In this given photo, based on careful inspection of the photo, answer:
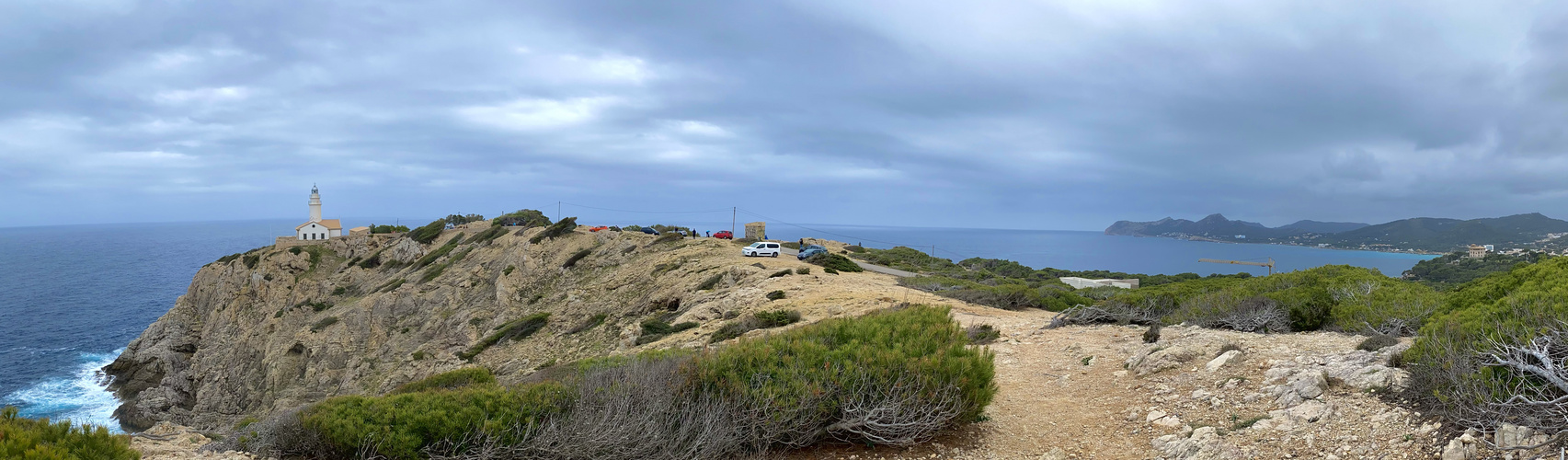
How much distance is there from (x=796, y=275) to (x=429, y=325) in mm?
18791

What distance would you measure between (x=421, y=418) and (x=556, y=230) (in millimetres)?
36543

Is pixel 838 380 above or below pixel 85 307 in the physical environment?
above

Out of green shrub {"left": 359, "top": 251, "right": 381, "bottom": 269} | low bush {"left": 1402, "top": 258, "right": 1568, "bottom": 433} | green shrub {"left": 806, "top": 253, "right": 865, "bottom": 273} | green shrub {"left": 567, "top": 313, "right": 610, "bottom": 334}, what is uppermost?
low bush {"left": 1402, "top": 258, "right": 1568, "bottom": 433}

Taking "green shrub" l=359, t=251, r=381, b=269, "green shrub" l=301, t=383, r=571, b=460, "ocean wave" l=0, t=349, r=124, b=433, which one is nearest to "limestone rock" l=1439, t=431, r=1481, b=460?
"green shrub" l=301, t=383, r=571, b=460

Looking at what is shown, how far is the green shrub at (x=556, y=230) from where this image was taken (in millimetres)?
38719

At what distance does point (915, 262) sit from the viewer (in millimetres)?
44875

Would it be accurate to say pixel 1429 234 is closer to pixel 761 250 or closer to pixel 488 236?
pixel 761 250

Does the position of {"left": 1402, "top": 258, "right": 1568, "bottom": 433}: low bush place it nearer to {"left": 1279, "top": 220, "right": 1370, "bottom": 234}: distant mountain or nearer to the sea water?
the sea water

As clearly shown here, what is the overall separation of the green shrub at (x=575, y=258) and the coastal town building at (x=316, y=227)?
42.1 m

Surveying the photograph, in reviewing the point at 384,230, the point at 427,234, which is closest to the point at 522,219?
the point at 427,234

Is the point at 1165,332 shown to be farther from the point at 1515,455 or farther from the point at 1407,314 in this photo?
the point at 1515,455

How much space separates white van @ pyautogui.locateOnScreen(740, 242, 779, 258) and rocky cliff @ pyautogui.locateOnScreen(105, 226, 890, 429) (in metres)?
0.77

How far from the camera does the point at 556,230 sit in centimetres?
4025

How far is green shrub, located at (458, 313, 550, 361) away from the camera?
919 inches
